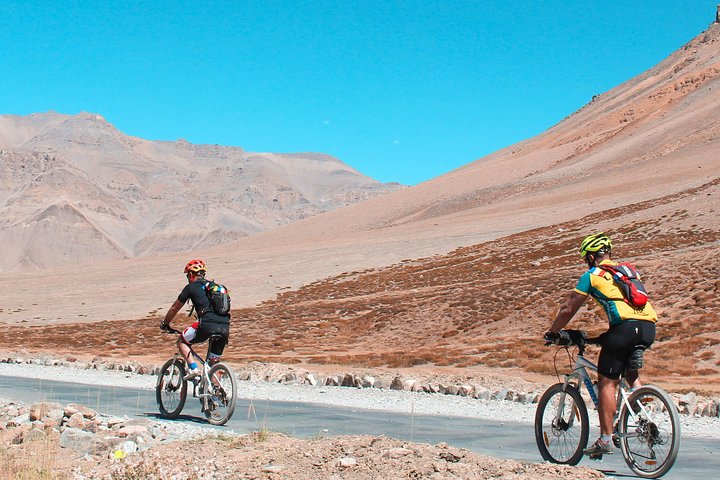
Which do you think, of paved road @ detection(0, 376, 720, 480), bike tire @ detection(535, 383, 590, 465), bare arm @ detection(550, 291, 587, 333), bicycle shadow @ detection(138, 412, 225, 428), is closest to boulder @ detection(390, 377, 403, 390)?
paved road @ detection(0, 376, 720, 480)

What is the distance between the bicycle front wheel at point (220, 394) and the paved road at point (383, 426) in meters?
0.20

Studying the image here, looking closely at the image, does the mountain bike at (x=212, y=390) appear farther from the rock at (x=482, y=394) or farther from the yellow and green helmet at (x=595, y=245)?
the rock at (x=482, y=394)

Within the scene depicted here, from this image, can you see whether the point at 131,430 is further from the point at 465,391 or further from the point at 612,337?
the point at 465,391

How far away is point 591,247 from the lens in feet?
25.4

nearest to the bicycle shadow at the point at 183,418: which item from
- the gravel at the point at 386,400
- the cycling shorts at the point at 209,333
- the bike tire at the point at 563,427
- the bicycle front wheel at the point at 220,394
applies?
the bicycle front wheel at the point at 220,394

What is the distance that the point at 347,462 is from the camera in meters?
7.09

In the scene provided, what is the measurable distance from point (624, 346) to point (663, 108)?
563 ft

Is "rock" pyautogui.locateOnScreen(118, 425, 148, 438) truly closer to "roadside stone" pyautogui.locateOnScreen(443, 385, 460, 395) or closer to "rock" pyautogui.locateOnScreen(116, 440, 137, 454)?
"rock" pyautogui.locateOnScreen(116, 440, 137, 454)

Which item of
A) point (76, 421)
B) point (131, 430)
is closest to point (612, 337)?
point (131, 430)

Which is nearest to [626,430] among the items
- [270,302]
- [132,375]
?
[132,375]

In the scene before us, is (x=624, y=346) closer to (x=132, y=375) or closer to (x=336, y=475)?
(x=336, y=475)

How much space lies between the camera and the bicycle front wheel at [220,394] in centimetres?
1085

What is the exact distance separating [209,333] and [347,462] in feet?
14.5

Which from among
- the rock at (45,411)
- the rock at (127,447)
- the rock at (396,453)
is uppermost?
the rock at (396,453)
